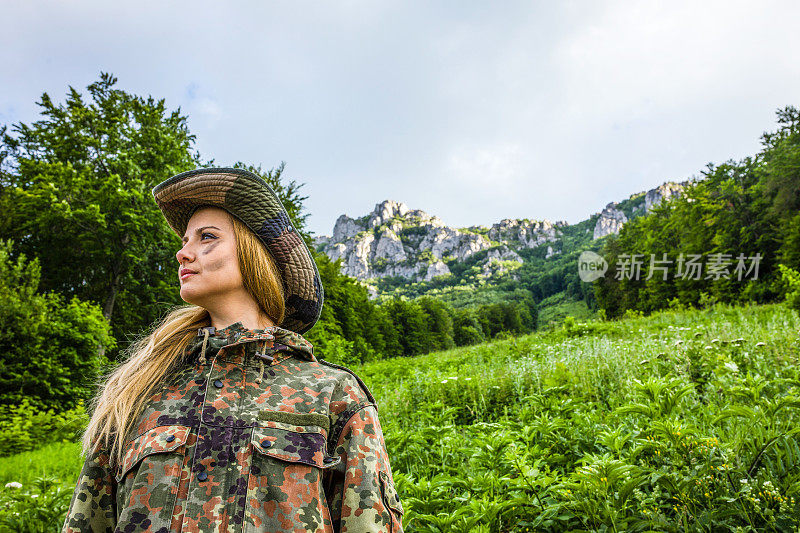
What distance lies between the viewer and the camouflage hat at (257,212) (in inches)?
57.7

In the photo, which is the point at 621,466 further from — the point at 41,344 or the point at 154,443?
the point at 41,344

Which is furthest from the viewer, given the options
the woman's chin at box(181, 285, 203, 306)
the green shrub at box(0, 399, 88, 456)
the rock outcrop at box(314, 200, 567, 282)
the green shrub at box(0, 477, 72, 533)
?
the rock outcrop at box(314, 200, 567, 282)

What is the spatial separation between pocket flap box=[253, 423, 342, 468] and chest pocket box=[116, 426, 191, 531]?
22 cm

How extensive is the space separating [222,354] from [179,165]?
16.1m

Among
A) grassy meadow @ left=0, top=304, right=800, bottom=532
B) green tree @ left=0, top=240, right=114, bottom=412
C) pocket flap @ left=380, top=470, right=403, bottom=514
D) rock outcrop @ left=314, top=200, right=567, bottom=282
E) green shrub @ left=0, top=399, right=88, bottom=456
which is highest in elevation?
rock outcrop @ left=314, top=200, right=567, bottom=282

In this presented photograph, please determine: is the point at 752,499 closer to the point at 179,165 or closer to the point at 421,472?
the point at 421,472

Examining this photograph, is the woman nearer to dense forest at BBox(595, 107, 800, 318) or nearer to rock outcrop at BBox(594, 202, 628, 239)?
dense forest at BBox(595, 107, 800, 318)

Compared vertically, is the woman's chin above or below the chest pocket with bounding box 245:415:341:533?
above

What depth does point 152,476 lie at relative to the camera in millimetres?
1082

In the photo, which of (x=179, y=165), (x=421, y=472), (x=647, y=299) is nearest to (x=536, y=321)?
(x=647, y=299)

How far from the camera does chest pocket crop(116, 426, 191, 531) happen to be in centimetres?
103

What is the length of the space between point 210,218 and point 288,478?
946 mm

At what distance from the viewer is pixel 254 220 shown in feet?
4.90

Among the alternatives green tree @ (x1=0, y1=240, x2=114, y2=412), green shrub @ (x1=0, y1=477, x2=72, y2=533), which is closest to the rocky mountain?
green tree @ (x1=0, y1=240, x2=114, y2=412)
